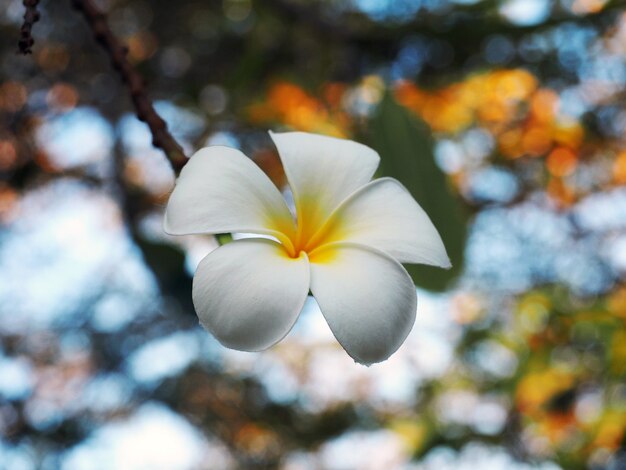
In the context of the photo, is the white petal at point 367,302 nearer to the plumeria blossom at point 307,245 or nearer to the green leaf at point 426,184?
the plumeria blossom at point 307,245

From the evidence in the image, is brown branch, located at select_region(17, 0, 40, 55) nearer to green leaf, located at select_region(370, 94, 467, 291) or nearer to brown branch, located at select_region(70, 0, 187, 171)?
brown branch, located at select_region(70, 0, 187, 171)

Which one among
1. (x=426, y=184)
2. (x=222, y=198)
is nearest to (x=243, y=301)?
(x=222, y=198)

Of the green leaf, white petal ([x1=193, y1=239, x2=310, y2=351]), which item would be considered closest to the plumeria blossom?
white petal ([x1=193, y1=239, x2=310, y2=351])

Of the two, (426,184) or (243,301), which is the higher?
(243,301)

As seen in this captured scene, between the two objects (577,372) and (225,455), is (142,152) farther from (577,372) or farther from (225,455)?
(577,372)

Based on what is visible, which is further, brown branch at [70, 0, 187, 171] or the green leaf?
the green leaf

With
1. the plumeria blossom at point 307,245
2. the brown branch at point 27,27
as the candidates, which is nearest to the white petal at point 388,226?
the plumeria blossom at point 307,245

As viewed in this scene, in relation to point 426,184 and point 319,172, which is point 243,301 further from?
point 426,184

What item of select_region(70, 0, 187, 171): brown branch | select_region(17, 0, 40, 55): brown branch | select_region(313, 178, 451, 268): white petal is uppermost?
select_region(17, 0, 40, 55): brown branch
